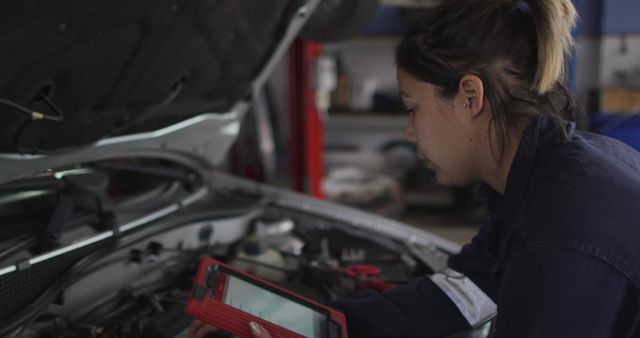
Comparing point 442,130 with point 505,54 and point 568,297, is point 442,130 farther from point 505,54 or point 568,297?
point 568,297

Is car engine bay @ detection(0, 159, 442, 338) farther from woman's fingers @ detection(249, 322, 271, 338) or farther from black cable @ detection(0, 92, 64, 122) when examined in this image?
woman's fingers @ detection(249, 322, 271, 338)

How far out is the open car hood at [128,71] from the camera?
0.90 metres

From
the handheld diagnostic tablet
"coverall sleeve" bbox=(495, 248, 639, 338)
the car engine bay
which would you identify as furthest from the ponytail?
the car engine bay

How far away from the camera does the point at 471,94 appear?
81 cm

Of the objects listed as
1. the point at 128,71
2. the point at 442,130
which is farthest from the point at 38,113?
the point at 442,130

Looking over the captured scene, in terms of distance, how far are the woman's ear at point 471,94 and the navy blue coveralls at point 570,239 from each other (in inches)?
3.0

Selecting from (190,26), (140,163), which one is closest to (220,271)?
(190,26)

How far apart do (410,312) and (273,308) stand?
28 centimetres

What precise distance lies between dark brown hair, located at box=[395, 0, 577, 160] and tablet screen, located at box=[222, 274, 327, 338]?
15.7 inches

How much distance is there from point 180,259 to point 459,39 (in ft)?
2.71

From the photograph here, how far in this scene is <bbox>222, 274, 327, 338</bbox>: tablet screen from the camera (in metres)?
0.90

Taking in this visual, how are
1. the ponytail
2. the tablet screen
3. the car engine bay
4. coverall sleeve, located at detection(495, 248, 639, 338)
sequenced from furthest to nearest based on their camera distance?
1. the car engine bay
2. the tablet screen
3. the ponytail
4. coverall sleeve, located at detection(495, 248, 639, 338)

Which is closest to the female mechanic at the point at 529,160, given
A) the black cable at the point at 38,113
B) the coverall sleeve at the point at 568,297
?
the coverall sleeve at the point at 568,297

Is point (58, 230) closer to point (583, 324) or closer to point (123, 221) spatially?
point (123, 221)
